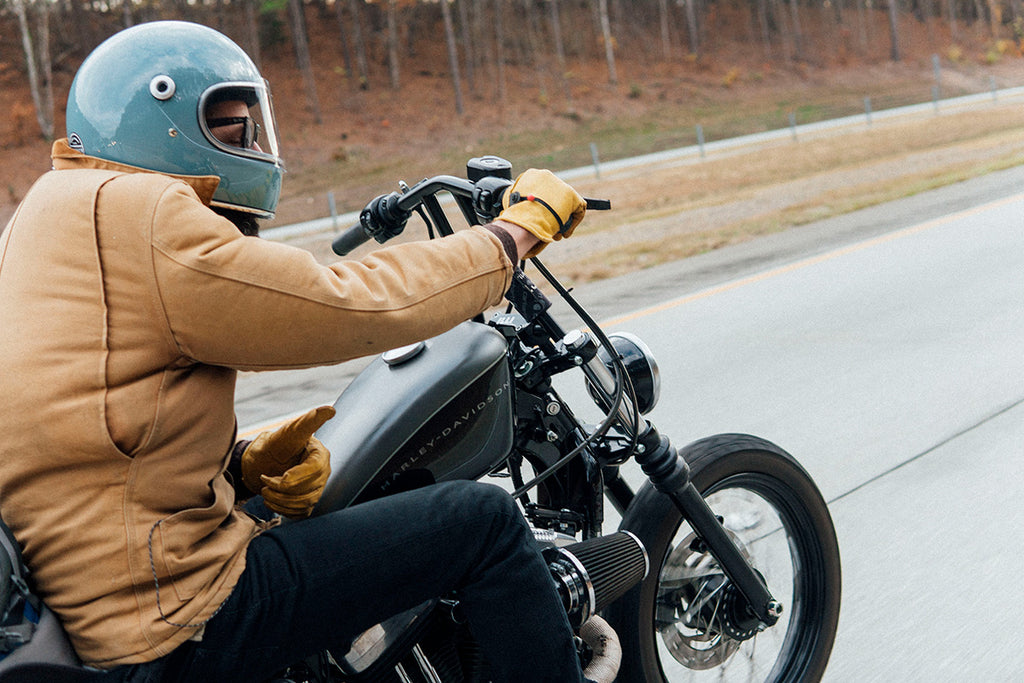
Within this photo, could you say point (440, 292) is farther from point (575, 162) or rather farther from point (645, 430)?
point (575, 162)

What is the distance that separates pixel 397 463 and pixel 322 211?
2763cm

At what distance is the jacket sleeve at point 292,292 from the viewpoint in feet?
5.66

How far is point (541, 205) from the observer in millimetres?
2113

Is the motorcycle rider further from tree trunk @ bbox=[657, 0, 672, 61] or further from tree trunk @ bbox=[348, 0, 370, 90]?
tree trunk @ bbox=[657, 0, 672, 61]

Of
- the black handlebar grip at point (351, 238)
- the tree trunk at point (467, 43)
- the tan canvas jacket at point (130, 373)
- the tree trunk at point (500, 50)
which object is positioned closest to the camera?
the tan canvas jacket at point (130, 373)

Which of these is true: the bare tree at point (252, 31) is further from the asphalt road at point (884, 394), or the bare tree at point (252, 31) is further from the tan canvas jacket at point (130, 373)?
the tan canvas jacket at point (130, 373)

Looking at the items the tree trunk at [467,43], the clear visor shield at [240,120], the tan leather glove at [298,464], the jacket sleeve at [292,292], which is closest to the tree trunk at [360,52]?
the tree trunk at [467,43]

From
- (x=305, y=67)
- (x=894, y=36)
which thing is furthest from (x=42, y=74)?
(x=894, y=36)

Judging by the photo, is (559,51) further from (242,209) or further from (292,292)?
(292,292)

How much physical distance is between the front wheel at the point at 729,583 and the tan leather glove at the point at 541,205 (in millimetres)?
823

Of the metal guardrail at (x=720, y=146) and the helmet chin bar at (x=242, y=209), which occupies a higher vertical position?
the helmet chin bar at (x=242, y=209)

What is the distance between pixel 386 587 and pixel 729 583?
1.14m

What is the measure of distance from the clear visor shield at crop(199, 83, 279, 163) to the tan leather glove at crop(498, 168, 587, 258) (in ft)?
1.67

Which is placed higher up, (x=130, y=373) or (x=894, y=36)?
(x=894, y=36)
